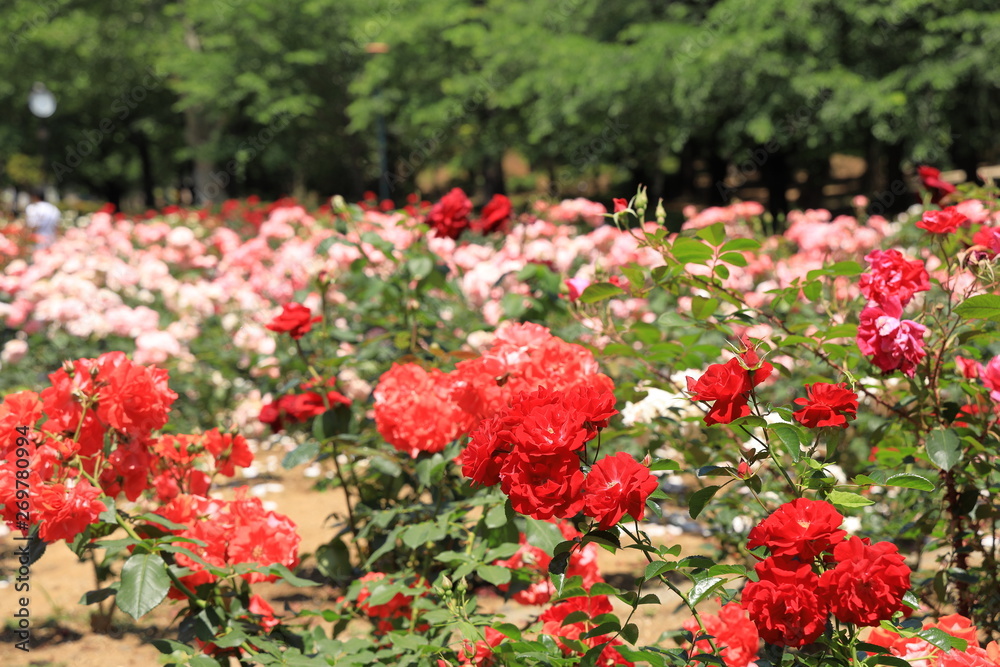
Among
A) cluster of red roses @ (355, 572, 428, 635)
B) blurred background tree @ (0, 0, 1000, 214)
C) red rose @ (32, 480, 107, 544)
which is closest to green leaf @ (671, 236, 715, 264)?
cluster of red roses @ (355, 572, 428, 635)

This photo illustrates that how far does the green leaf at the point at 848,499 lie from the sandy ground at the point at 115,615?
1.16m

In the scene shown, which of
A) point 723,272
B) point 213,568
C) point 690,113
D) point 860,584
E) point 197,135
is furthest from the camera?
point 197,135

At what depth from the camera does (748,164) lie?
1691 cm

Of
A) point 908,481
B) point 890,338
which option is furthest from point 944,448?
point 908,481

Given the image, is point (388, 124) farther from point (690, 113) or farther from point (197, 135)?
point (690, 113)

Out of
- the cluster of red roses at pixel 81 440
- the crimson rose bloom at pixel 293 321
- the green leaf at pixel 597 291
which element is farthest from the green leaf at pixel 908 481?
the crimson rose bloom at pixel 293 321

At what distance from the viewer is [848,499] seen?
4.14 feet

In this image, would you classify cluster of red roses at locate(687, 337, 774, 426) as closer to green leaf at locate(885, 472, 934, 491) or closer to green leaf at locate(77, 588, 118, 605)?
green leaf at locate(885, 472, 934, 491)

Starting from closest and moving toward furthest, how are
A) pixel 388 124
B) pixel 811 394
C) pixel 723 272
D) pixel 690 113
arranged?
pixel 811 394
pixel 723 272
pixel 690 113
pixel 388 124

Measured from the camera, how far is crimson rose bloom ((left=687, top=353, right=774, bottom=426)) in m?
1.22

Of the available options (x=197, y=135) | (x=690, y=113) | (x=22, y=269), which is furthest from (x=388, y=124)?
(x=22, y=269)

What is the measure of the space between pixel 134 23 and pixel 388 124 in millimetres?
9753

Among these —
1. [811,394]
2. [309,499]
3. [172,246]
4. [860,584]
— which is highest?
[811,394]

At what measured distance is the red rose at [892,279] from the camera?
1.59 m
